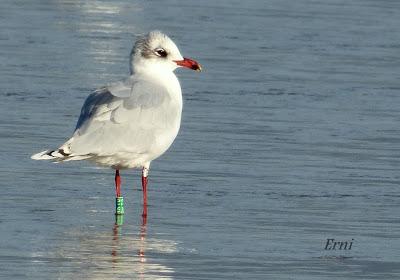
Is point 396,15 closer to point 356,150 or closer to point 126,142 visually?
point 356,150

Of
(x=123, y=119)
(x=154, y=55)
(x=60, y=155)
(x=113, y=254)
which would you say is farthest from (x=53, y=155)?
(x=154, y=55)

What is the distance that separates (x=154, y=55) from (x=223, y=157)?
1567 mm

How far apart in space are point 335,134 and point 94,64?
192 inches

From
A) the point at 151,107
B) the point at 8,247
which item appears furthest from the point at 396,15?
the point at 8,247

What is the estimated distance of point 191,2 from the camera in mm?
25734

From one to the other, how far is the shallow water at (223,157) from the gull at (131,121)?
16.2 inches

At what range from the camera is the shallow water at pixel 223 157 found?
32.0 ft

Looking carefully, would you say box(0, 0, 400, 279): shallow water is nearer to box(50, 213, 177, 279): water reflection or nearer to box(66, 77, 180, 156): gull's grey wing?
box(50, 213, 177, 279): water reflection

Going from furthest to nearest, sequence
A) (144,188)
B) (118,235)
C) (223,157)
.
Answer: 1. (223,157)
2. (144,188)
3. (118,235)

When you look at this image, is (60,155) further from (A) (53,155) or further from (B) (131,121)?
(B) (131,121)

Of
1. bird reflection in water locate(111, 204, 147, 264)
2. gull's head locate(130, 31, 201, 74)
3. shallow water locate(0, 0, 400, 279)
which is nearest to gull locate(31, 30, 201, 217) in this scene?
gull's head locate(130, 31, 201, 74)

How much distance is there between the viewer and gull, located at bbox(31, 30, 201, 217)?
1112cm

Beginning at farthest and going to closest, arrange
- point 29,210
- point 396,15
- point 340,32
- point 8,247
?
1. point 396,15
2. point 340,32
3. point 29,210
4. point 8,247

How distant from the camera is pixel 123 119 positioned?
11.3 metres
